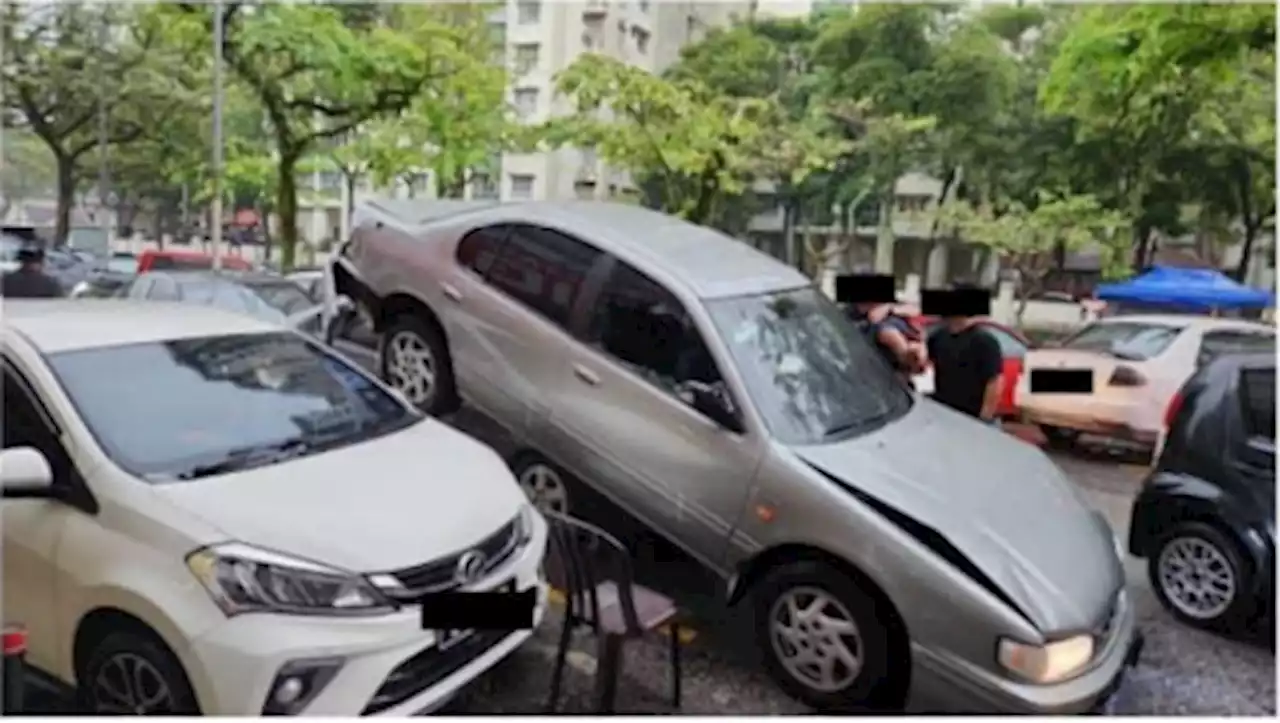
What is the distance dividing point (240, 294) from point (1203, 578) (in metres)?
2.15

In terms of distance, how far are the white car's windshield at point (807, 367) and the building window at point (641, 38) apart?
0.58 meters

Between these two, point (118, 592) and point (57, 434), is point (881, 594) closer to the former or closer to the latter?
point (118, 592)

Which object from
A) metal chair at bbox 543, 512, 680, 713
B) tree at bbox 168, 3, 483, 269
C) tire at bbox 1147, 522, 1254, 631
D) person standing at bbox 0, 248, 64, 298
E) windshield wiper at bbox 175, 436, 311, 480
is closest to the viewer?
windshield wiper at bbox 175, 436, 311, 480

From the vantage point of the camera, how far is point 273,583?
1538mm

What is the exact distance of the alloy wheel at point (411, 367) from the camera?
2.25 meters

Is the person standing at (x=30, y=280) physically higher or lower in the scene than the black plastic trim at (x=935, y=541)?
higher

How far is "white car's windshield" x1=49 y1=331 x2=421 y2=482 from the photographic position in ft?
5.54

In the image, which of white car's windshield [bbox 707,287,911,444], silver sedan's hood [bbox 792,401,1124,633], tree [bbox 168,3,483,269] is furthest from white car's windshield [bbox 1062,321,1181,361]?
tree [bbox 168,3,483,269]

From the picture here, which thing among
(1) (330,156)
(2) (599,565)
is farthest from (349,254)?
(2) (599,565)

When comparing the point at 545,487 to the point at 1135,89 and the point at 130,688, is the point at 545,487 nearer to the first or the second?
the point at 130,688

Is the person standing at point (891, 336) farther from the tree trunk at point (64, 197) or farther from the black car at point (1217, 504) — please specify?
the tree trunk at point (64, 197)

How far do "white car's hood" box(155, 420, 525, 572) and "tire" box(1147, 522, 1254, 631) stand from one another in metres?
1.40

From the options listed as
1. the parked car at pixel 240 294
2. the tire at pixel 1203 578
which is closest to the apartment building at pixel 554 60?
the parked car at pixel 240 294

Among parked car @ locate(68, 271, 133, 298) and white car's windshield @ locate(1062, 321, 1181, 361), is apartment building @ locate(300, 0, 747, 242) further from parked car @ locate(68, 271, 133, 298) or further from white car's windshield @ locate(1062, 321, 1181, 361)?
white car's windshield @ locate(1062, 321, 1181, 361)
